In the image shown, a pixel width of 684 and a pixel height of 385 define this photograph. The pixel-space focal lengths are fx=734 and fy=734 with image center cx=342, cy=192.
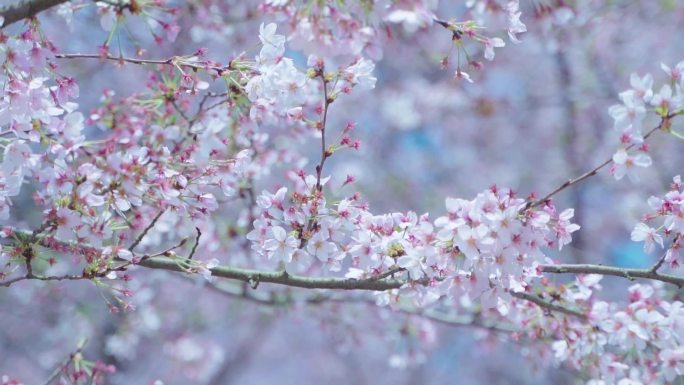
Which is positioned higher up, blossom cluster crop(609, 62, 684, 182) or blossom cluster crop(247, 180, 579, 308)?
blossom cluster crop(609, 62, 684, 182)

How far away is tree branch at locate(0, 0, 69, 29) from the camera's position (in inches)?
75.9

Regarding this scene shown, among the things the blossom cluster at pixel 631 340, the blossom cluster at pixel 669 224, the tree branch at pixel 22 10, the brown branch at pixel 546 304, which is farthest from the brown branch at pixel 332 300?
the tree branch at pixel 22 10

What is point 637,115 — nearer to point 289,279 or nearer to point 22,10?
point 289,279

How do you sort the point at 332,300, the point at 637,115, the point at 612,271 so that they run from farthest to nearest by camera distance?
the point at 332,300
the point at 612,271
the point at 637,115

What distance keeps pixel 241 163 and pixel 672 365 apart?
1.63 meters

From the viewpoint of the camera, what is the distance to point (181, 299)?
7.46 m

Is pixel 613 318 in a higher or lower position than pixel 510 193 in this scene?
higher

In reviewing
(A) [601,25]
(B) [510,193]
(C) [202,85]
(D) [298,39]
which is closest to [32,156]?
(C) [202,85]

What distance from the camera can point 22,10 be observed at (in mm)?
1953

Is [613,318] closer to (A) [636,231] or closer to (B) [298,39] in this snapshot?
(A) [636,231]

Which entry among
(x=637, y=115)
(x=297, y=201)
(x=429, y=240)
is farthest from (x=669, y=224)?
(x=297, y=201)

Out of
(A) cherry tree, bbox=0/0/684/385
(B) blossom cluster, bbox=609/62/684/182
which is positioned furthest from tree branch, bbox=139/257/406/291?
(B) blossom cluster, bbox=609/62/684/182

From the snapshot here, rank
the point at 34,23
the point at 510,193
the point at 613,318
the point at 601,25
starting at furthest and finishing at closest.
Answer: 1. the point at 601,25
2. the point at 613,318
3. the point at 34,23
4. the point at 510,193

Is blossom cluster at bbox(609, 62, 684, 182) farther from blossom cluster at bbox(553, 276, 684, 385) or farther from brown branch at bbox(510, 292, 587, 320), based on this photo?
blossom cluster at bbox(553, 276, 684, 385)
